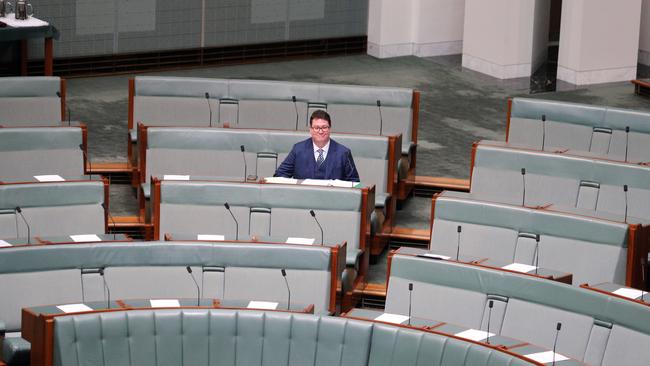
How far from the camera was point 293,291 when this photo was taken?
596cm

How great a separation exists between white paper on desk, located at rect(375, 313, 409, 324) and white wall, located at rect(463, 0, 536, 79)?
543cm

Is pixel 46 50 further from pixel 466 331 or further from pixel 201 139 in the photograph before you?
pixel 466 331

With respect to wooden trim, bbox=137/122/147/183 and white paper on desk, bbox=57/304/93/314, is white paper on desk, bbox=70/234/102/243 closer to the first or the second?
white paper on desk, bbox=57/304/93/314

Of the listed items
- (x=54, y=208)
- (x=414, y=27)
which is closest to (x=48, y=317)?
(x=54, y=208)

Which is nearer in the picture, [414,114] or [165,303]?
[165,303]

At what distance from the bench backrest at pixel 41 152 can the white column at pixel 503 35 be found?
14.4 ft

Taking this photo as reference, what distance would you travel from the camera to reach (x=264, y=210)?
6.57 m

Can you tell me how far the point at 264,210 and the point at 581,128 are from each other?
231 cm

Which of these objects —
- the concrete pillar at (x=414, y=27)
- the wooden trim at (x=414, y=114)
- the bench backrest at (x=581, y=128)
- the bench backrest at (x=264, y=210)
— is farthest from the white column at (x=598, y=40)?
the bench backrest at (x=264, y=210)

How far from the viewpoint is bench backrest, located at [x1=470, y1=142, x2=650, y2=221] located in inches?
271

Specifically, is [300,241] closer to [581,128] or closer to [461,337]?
[461,337]

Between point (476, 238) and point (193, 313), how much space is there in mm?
1734

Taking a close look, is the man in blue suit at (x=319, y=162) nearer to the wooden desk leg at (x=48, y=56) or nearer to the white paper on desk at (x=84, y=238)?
the white paper on desk at (x=84, y=238)

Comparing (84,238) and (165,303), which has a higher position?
(84,238)
